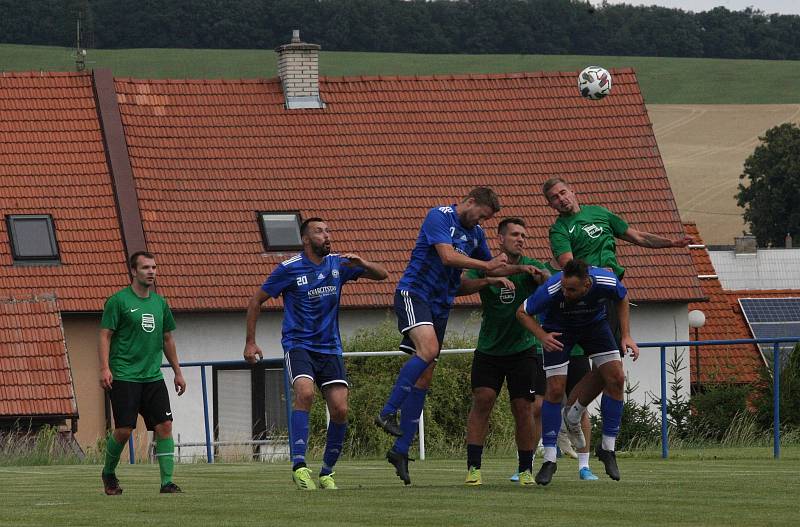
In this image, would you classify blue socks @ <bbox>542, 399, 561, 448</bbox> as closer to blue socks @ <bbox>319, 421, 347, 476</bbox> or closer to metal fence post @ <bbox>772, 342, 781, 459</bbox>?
blue socks @ <bbox>319, 421, 347, 476</bbox>

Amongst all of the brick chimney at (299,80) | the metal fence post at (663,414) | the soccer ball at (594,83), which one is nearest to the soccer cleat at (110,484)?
the metal fence post at (663,414)

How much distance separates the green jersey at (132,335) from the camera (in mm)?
12273

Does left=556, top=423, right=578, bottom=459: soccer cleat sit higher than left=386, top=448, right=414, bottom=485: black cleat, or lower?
lower

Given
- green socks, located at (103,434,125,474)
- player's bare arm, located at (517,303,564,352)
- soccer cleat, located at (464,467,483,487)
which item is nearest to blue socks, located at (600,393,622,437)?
player's bare arm, located at (517,303,564,352)

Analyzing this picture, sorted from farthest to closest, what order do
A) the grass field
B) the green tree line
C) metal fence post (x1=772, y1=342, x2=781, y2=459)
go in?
the green tree line, metal fence post (x1=772, y1=342, x2=781, y2=459), the grass field

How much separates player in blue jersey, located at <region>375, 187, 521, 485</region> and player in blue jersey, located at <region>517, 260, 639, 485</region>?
43cm

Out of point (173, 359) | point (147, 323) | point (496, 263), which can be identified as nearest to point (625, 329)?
point (496, 263)

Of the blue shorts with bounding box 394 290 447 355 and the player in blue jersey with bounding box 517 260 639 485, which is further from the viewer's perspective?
the blue shorts with bounding box 394 290 447 355

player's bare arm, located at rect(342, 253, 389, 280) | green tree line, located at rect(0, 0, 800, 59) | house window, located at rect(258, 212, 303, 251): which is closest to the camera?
player's bare arm, located at rect(342, 253, 389, 280)

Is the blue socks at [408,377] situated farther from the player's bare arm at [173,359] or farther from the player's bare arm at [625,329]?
the player's bare arm at [173,359]

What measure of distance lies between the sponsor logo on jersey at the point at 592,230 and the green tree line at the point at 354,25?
87.8 m

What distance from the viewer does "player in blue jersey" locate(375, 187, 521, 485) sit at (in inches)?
471

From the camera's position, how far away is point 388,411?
38.6 ft

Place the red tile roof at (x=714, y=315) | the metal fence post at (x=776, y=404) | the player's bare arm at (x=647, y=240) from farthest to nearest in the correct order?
the red tile roof at (x=714, y=315) < the metal fence post at (x=776, y=404) < the player's bare arm at (x=647, y=240)
